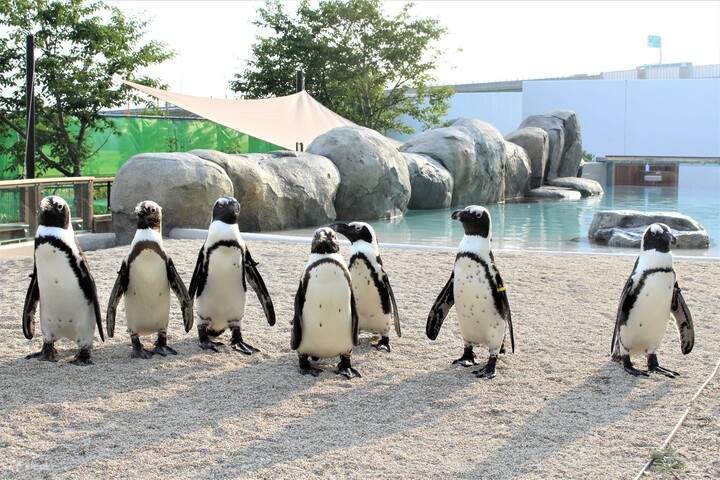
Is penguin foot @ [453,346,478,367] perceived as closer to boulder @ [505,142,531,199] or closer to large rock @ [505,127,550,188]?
boulder @ [505,142,531,199]

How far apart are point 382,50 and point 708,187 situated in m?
9.76

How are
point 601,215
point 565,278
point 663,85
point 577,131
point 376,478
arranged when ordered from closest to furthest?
point 376,478
point 565,278
point 601,215
point 577,131
point 663,85

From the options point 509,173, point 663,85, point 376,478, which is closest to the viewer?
point 376,478

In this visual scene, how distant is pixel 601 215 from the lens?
449 inches

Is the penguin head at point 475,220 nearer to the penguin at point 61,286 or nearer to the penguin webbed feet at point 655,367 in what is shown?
the penguin webbed feet at point 655,367

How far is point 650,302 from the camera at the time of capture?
454cm

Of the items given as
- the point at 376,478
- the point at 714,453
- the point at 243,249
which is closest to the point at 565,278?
the point at 243,249

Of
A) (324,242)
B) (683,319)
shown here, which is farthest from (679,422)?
(324,242)

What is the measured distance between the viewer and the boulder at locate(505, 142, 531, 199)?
19.2m

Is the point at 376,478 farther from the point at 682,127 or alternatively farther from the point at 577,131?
the point at 682,127

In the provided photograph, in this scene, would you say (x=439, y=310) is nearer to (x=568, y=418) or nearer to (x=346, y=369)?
(x=346, y=369)

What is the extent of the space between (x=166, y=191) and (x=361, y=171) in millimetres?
4153

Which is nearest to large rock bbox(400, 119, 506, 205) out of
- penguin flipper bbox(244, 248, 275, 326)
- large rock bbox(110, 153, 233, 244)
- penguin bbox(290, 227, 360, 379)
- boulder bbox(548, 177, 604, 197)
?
boulder bbox(548, 177, 604, 197)

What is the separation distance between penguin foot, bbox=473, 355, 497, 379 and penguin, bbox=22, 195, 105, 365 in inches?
76.6
